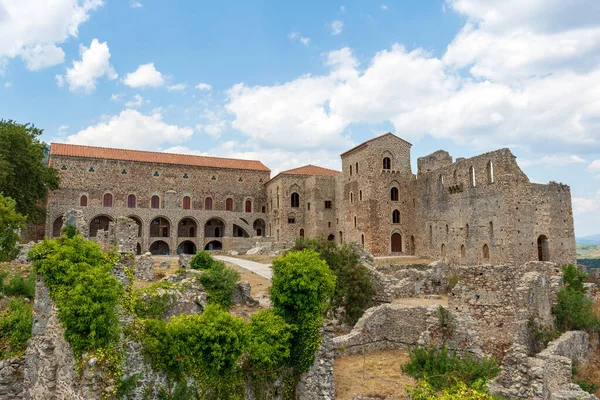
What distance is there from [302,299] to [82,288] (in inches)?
166

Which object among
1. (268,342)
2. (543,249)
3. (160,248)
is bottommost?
(268,342)

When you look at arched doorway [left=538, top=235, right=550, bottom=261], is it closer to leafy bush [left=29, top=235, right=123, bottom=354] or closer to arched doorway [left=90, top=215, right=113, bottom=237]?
leafy bush [left=29, top=235, right=123, bottom=354]

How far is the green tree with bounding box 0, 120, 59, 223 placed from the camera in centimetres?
2878

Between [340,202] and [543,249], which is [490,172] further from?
[340,202]

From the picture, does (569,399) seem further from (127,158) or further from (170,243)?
(127,158)

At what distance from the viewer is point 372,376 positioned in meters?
10.5

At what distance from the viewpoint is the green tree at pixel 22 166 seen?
28781 millimetres

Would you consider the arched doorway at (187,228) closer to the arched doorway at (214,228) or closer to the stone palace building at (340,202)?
the stone palace building at (340,202)

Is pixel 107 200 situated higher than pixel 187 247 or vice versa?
pixel 107 200

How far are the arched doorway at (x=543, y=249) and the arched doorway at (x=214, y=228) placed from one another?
32.8 metres

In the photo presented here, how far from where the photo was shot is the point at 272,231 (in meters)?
49.1

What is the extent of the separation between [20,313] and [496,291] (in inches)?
488

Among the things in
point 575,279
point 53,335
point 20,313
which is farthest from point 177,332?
point 575,279

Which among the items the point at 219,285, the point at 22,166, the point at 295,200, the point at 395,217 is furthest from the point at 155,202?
the point at 219,285
